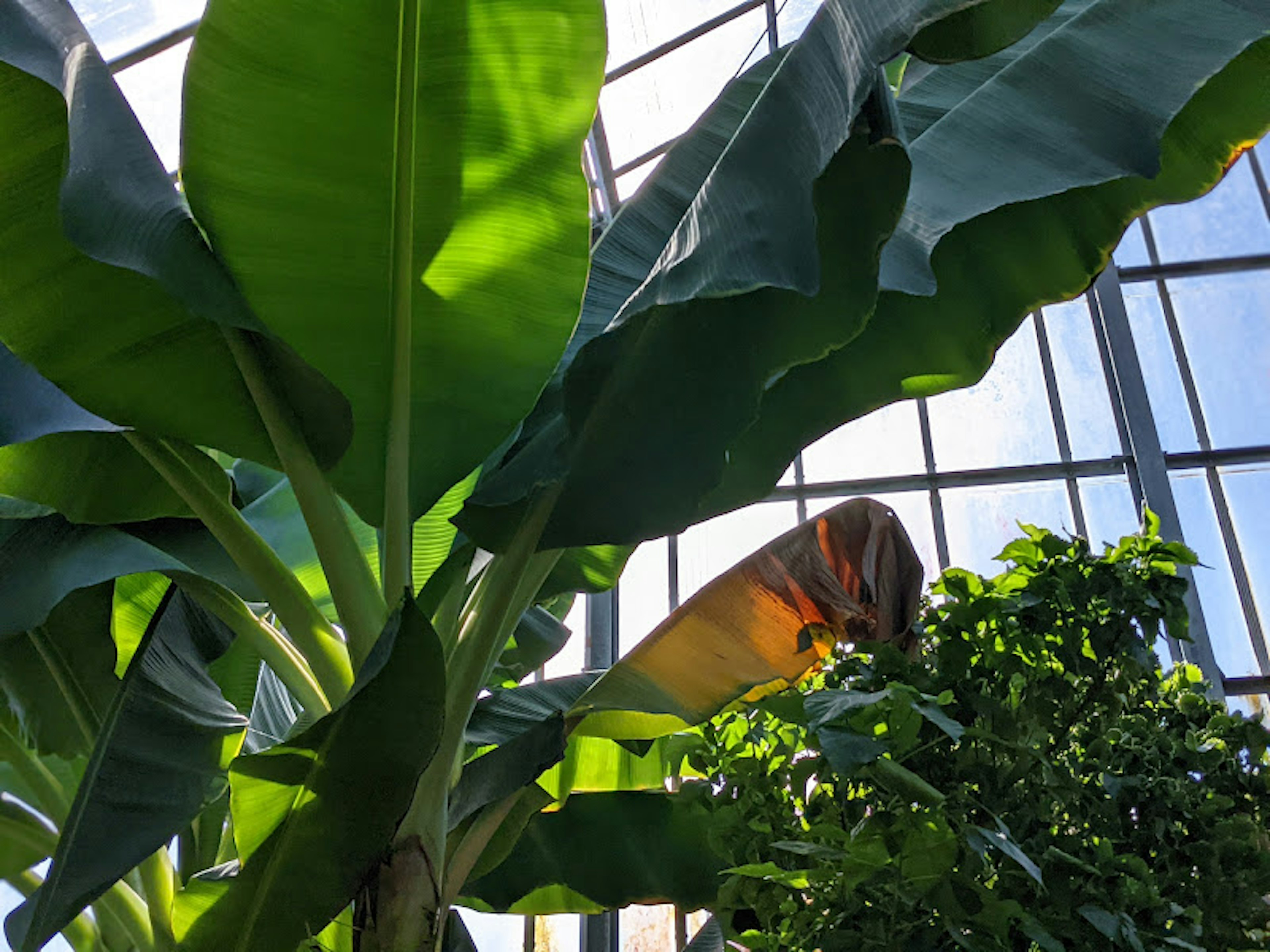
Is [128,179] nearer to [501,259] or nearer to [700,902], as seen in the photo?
[501,259]

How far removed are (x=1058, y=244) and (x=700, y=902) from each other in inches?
48.5

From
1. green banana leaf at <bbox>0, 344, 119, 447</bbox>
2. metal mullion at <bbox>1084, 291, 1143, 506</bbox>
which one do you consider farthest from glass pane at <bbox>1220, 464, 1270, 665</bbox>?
green banana leaf at <bbox>0, 344, 119, 447</bbox>

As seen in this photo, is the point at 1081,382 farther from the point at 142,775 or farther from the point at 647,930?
the point at 142,775

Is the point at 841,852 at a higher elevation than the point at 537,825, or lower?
lower

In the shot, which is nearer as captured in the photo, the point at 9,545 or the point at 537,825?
the point at 9,545

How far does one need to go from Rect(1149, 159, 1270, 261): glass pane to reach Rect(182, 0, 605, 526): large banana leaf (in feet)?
13.1

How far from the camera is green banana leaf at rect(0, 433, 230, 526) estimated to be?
1.68m

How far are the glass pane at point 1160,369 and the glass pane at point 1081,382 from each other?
0.15m

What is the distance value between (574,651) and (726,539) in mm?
677

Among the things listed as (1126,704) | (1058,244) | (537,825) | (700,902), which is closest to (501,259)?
(1058,244)

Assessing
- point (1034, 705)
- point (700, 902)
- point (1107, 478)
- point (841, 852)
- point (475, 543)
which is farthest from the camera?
point (1107, 478)

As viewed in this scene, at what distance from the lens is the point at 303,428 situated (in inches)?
63.5

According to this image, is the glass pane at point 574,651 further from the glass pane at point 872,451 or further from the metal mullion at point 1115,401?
the metal mullion at point 1115,401

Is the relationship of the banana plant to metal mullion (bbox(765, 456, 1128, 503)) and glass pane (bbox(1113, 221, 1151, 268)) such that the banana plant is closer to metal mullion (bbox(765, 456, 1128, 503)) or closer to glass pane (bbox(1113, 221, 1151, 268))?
metal mullion (bbox(765, 456, 1128, 503))
